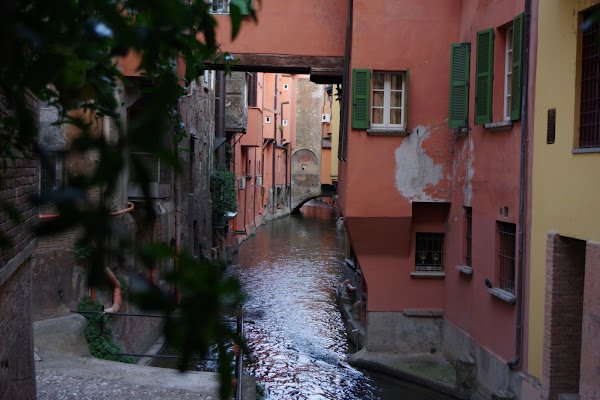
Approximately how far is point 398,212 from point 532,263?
3.92m

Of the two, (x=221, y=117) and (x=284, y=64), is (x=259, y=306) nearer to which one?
(x=284, y=64)

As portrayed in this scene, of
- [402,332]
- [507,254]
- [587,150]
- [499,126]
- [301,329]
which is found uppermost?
[499,126]

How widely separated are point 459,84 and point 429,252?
3.49m

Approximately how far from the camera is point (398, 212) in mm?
13312

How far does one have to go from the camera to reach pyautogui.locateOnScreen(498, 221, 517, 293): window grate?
10781 mm

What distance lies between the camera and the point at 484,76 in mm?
11445

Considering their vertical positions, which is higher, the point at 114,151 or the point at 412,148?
the point at 412,148

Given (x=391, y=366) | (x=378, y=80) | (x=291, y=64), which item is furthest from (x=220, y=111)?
(x=391, y=366)

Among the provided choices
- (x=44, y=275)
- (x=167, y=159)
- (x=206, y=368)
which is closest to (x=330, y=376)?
(x=206, y=368)

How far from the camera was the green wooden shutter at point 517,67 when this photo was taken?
33.2 ft

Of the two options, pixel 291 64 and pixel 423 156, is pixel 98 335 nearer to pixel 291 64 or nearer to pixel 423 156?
pixel 291 64

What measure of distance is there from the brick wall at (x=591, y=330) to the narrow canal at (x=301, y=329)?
3816 millimetres

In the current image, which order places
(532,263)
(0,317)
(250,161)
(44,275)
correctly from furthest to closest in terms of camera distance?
(250,161) → (44,275) → (532,263) → (0,317)

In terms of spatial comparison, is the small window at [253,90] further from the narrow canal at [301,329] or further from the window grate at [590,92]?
the window grate at [590,92]
